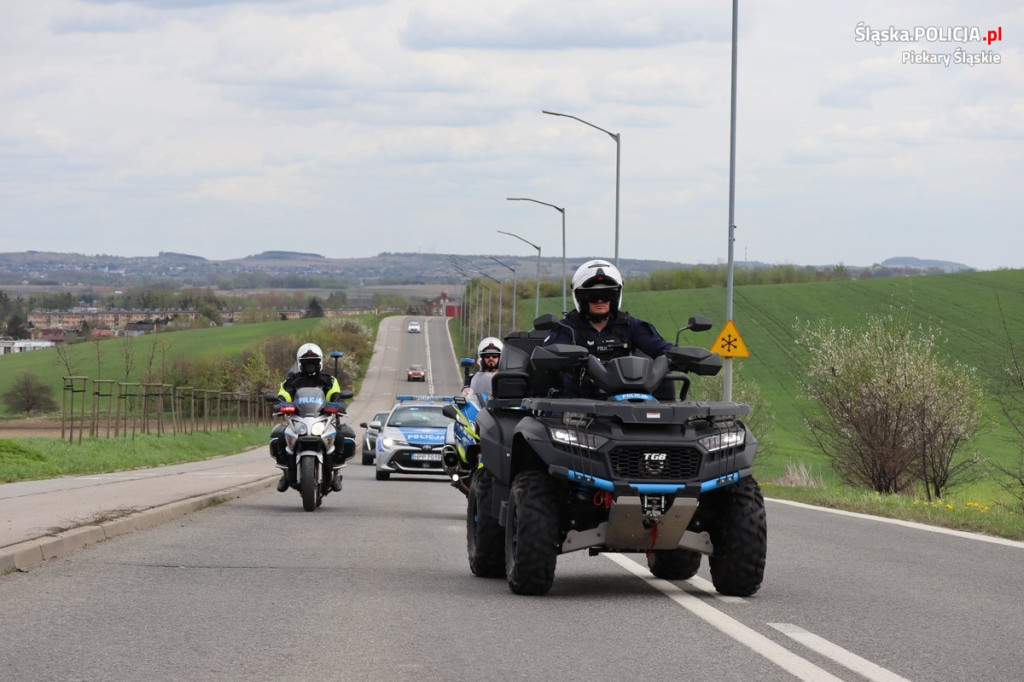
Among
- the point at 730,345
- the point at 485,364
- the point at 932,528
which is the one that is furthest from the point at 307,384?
the point at 730,345

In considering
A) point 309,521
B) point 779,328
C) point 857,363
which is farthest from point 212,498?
point 779,328

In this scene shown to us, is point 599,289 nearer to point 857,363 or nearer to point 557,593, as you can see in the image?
point 557,593

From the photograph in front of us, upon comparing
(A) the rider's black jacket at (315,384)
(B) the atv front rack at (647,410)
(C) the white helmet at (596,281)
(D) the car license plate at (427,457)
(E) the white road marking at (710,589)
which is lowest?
(D) the car license plate at (427,457)

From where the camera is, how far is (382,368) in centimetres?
14175

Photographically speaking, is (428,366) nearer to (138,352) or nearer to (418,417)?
(138,352)

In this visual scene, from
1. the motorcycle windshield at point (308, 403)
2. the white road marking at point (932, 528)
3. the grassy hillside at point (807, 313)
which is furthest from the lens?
the grassy hillside at point (807, 313)

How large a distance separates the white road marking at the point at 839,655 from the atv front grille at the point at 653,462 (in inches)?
47.6

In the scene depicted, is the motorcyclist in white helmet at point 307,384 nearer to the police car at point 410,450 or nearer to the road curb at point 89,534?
the road curb at point 89,534

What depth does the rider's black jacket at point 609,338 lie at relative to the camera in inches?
408

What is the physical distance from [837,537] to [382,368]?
418 feet

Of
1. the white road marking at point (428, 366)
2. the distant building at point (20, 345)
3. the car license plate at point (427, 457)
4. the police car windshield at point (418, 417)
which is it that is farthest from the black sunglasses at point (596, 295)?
the distant building at point (20, 345)

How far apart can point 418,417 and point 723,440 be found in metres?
21.8

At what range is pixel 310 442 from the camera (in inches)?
720

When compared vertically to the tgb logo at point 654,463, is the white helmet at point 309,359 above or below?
above
